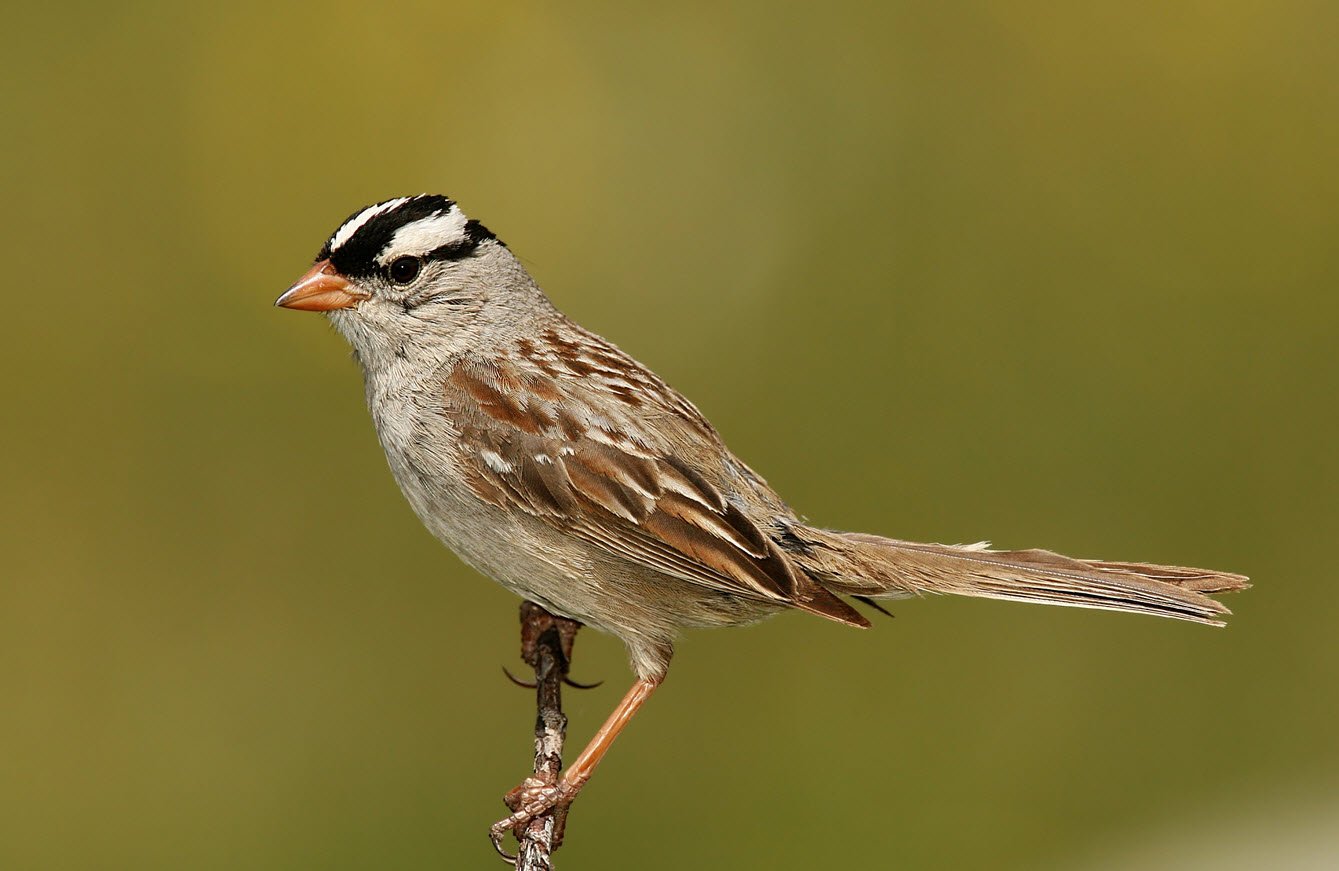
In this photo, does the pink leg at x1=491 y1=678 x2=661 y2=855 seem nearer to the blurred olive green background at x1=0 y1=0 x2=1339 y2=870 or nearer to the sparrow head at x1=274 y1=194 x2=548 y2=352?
the sparrow head at x1=274 y1=194 x2=548 y2=352

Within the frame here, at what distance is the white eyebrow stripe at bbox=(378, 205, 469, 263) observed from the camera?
12.5 ft

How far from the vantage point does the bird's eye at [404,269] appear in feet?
12.6

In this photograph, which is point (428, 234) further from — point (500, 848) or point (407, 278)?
point (500, 848)

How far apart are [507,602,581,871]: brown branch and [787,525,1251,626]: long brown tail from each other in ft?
2.48

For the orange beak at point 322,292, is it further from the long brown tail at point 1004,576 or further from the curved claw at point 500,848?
the curved claw at point 500,848

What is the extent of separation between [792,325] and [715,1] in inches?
76.8

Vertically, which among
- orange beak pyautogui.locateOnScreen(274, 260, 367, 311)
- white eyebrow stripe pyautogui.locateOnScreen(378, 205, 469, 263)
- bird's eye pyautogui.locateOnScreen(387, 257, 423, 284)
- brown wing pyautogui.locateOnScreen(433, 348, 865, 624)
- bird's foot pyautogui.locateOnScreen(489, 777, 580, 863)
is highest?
white eyebrow stripe pyautogui.locateOnScreen(378, 205, 469, 263)

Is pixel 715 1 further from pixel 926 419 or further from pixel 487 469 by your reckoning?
pixel 487 469

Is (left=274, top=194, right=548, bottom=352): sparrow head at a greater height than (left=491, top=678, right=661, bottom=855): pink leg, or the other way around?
(left=274, top=194, right=548, bottom=352): sparrow head

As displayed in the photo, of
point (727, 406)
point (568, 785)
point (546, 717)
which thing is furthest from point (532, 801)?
point (727, 406)

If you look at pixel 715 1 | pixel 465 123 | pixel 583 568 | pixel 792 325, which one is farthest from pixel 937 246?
pixel 583 568

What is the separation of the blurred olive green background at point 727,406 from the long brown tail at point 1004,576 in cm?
150

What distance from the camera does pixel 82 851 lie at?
5449 mm

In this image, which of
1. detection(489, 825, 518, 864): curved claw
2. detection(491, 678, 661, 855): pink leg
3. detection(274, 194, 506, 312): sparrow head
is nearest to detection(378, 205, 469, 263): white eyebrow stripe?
detection(274, 194, 506, 312): sparrow head
